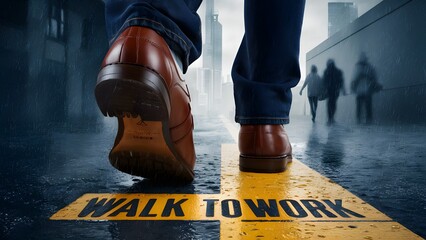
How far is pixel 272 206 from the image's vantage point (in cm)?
112

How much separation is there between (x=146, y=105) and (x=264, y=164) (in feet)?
2.51

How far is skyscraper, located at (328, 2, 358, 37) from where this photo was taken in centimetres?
8562

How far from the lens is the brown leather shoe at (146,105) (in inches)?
45.4

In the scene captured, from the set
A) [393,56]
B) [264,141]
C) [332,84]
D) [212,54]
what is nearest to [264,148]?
[264,141]

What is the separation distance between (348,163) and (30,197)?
174cm

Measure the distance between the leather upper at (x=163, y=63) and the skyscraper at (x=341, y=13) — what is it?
88.8 meters

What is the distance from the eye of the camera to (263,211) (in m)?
1.07

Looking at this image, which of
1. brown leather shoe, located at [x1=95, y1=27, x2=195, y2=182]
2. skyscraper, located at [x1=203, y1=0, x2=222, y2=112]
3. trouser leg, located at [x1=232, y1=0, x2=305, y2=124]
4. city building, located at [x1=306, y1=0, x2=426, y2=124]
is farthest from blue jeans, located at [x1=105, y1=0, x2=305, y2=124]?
skyscraper, located at [x1=203, y1=0, x2=222, y2=112]

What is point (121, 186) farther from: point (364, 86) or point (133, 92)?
point (364, 86)

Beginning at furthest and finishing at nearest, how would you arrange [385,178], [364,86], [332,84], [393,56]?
[332,84], [364,86], [393,56], [385,178]

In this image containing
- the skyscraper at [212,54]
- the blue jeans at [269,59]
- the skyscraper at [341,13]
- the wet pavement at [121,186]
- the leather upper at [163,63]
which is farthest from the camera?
the skyscraper at [341,13]

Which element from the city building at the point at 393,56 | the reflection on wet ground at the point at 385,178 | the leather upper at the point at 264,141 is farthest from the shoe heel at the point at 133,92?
the city building at the point at 393,56

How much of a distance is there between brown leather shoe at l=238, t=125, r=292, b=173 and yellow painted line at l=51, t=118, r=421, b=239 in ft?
0.79

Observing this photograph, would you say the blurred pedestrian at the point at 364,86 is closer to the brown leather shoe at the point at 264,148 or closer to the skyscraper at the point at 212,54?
the brown leather shoe at the point at 264,148
